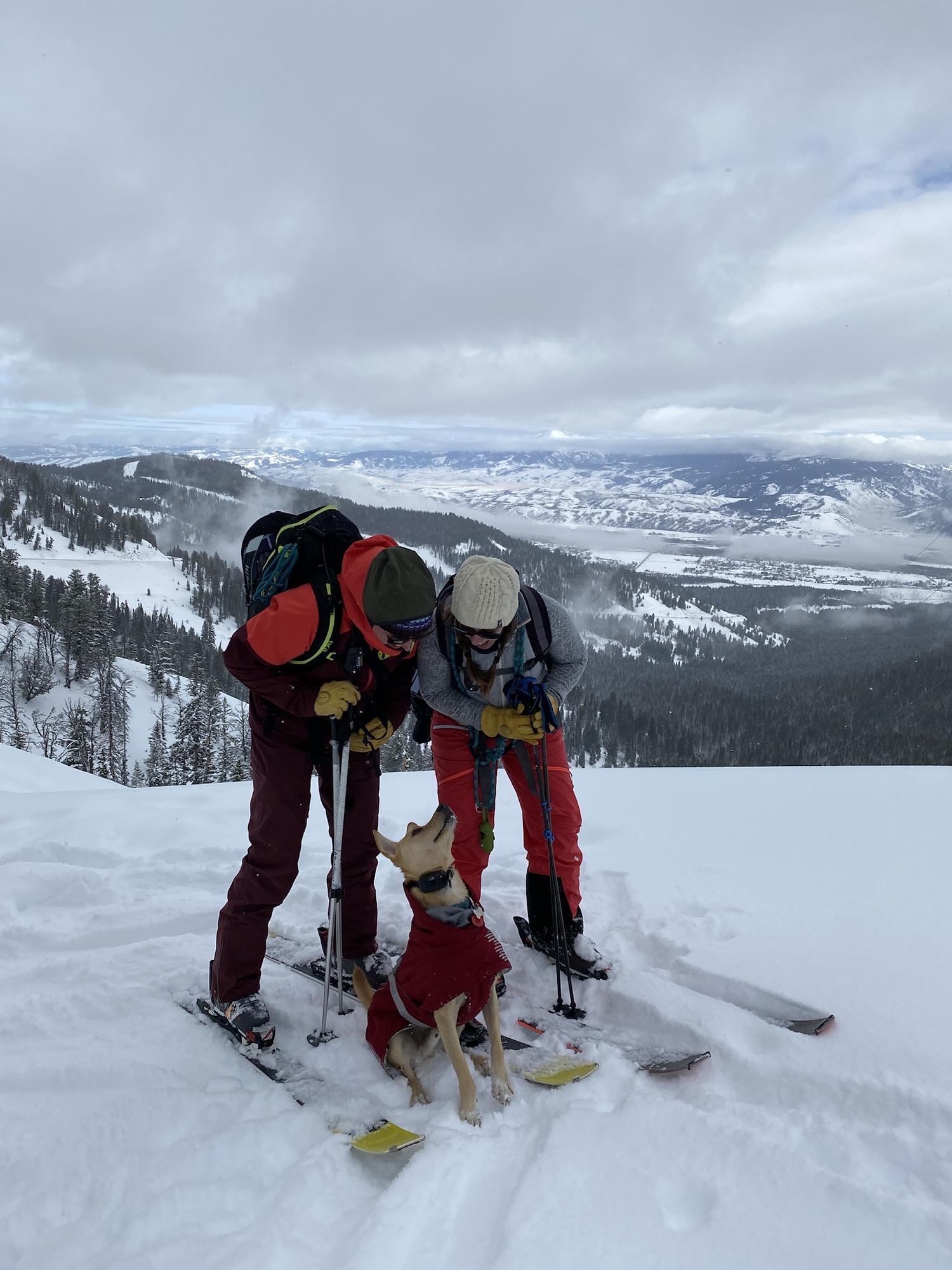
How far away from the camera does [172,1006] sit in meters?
3.89

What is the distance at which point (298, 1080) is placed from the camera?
338 cm

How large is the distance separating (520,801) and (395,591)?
1936 mm

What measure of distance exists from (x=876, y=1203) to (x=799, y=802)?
5999 millimetres

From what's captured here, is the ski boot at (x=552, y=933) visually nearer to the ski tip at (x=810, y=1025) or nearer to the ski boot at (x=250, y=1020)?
the ski tip at (x=810, y=1025)

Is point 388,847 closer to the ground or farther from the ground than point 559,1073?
farther from the ground

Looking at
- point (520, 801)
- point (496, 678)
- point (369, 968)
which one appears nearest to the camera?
point (496, 678)

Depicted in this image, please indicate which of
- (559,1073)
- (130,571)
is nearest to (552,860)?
(559,1073)

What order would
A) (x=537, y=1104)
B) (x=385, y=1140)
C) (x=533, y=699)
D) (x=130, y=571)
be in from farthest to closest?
(x=130, y=571) < (x=533, y=699) < (x=537, y=1104) < (x=385, y=1140)

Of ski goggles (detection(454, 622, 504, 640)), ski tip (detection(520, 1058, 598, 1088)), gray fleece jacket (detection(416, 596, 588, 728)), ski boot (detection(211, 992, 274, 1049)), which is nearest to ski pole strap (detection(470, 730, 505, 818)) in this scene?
gray fleece jacket (detection(416, 596, 588, 728))

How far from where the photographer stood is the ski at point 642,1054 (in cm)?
327

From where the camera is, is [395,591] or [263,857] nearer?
[395,591]

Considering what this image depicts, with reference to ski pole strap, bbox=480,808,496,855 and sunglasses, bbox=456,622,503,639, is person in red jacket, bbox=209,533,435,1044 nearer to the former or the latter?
sunglasses, bbox=456,622,503,639

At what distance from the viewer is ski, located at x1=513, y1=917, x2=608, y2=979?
4.25 m

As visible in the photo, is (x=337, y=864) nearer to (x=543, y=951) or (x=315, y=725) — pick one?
(x=315, y=725)
